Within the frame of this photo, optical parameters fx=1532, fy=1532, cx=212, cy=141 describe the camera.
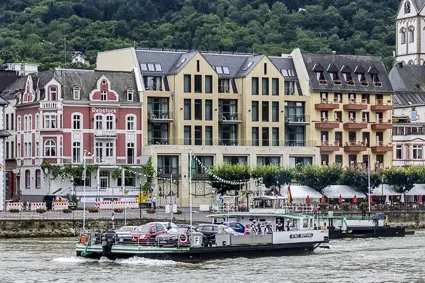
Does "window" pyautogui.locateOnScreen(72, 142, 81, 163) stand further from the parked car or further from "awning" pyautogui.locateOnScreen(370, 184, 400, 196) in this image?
the parked car

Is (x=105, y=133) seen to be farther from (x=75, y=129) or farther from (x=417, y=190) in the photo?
(x=417, y=190)

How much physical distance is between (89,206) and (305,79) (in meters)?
29.1

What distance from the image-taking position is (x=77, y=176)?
143m

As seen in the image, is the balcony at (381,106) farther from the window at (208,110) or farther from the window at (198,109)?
the window at (198,109)

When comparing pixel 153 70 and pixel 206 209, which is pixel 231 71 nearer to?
pixel 153 70

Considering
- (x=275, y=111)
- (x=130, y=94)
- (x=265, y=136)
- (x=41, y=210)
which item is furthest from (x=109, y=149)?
(x=41, y=210)

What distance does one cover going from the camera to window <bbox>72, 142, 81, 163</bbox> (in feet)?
476

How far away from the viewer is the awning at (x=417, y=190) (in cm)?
15388

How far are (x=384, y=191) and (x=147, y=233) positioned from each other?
57607 mm

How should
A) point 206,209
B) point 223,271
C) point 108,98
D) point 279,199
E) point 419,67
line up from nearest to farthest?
point 223,271 → point 279,199 → point 206,209 → point 108,98 → point 419,67

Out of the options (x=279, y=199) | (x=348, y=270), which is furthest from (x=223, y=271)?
(x=279, y=199)

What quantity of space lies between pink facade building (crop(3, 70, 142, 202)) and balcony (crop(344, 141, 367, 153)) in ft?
76.1

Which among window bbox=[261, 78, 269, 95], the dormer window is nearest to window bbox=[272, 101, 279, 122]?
window bbox=[261, 78, 269, 95]

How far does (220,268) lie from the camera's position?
3703 inches
